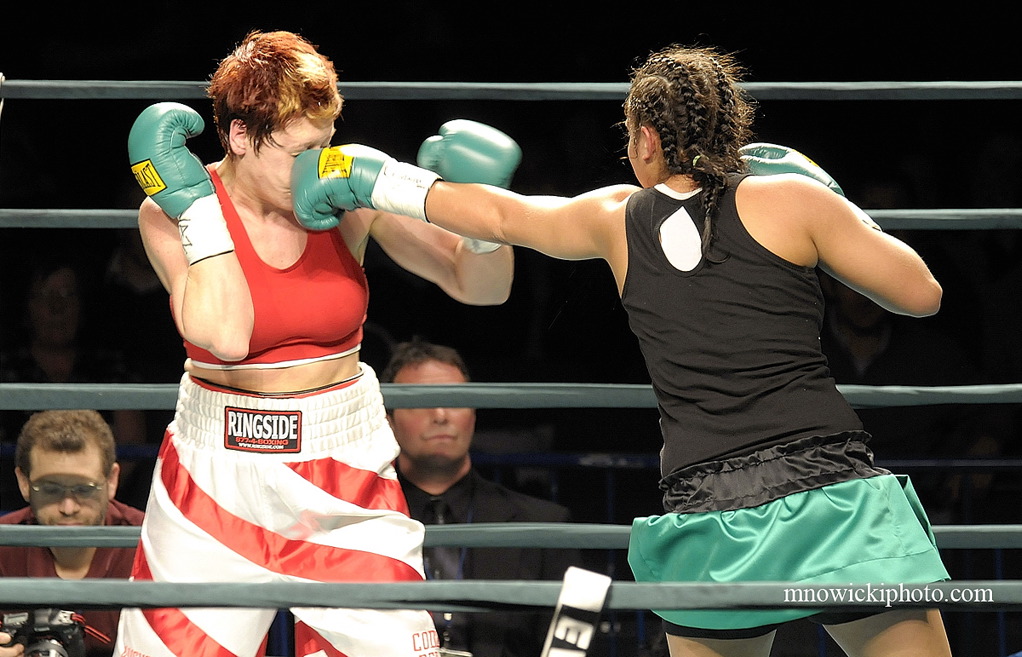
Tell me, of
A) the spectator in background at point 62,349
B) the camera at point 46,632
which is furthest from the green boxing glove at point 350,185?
the spectator in background at point 62,349

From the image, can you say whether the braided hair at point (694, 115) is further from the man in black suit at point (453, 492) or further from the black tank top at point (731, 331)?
the man in black suit at point (453, 492)

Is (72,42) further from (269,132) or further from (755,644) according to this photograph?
(755,644)

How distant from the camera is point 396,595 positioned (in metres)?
1.00

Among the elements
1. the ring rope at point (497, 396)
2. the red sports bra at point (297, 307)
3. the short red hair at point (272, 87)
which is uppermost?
Answer: the short red hair at point (272, 87)

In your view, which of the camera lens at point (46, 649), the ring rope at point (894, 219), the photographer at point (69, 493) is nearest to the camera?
the ring rope at point (894, 219)

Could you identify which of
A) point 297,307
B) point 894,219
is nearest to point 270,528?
point 297,307

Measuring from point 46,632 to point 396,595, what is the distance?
4.05 feet

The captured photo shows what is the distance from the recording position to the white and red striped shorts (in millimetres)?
1478

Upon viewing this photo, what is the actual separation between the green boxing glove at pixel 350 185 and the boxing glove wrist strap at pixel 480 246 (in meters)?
0.10

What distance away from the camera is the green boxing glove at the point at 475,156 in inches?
61.9

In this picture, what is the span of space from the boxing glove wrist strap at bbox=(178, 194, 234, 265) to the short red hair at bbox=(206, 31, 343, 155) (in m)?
0.11

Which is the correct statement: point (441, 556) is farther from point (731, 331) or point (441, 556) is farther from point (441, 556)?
point (731, 331)

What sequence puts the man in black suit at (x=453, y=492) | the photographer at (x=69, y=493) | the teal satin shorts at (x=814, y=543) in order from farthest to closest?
the man in black suit at (x=453, y=492)
the photographer at (x=69, y=493)
the teal satin shorts at (x=814, y=543)

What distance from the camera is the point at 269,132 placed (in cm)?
157
